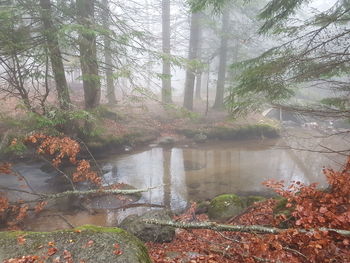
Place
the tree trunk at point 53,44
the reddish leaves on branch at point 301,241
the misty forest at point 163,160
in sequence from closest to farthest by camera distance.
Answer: the reddish leaves on branch at point 301,241 → the misty forest at point 163,160 → the tree trunk at point 53,44

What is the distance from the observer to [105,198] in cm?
1031

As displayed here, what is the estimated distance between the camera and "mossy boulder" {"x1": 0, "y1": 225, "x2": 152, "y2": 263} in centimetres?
345

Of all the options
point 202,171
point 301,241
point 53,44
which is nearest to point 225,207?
point 301,241

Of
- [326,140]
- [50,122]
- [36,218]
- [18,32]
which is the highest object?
[18,32]

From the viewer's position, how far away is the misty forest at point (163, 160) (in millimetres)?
4594

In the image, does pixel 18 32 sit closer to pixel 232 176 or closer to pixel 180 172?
pixel 180 172

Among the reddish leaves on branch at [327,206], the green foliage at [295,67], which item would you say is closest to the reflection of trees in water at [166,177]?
the reddish leaves on branch at [327,206]

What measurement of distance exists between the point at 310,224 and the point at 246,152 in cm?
1231

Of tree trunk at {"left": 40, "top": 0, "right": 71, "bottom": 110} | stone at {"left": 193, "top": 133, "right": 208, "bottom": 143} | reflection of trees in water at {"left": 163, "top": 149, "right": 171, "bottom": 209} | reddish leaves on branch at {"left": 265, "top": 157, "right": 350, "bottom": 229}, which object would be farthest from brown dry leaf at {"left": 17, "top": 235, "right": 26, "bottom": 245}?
stone at {"left": 193, "top": 133, "right": 208, "bottom": 143}

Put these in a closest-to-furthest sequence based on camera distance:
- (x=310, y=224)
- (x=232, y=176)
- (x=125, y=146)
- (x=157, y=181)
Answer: (x=310, y=224) → (x=157, y=181) → (x=232, y=176) → (x=125, y=146)

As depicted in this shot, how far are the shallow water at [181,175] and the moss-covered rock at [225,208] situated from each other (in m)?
1.44

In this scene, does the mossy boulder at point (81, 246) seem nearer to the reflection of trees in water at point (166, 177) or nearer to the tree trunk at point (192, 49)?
the reflection of trees in water at point (166, 177)

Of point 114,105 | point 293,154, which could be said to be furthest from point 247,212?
point 114,105

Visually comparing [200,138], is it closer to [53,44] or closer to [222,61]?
[222,61]
